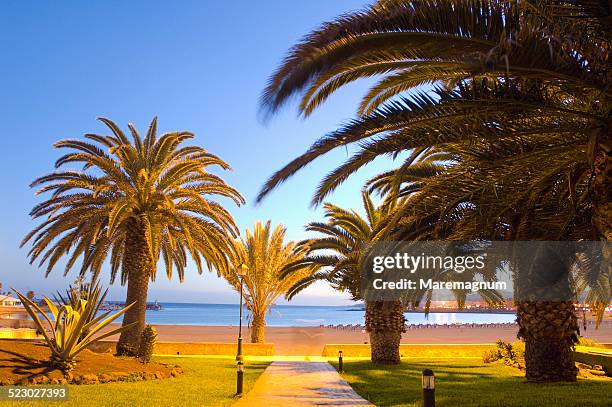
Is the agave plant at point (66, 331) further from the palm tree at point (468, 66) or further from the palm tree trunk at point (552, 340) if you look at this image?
the palm tree trunk at point (552, 340)

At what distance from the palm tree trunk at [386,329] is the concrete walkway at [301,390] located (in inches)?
127

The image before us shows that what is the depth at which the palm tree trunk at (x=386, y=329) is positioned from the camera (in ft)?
61.3

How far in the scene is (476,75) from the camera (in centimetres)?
644

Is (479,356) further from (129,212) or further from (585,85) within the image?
(585,85)

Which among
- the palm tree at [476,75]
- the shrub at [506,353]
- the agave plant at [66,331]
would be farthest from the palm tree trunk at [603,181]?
the shrub at [506,353]

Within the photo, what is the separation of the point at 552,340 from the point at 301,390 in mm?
6022

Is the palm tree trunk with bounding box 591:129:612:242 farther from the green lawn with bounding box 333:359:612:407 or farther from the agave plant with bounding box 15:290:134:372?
the agave plant with bounding box 15:290:134:372

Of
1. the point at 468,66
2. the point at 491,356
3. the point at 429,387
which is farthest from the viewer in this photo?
the point at 491,356

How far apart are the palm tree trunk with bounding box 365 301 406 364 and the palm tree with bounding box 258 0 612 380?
11.6 meters

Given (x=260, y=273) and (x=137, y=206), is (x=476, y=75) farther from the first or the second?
(x=260, y=273)

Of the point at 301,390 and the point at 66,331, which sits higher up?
the point at 66,331

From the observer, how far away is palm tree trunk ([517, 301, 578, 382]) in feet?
40.1

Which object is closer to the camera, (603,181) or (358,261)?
(603,181)

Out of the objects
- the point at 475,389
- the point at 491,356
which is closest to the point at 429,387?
the point at 475,389
